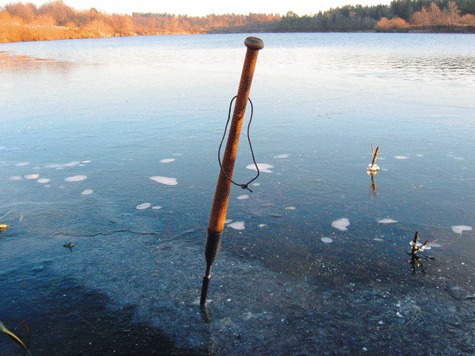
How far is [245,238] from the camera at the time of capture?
413 cm

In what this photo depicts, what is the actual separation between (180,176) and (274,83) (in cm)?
1105

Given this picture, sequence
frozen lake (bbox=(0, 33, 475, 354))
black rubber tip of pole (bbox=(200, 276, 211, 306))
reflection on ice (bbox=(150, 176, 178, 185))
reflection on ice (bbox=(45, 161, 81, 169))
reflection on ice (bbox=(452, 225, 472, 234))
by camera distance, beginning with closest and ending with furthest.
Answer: frozen lake (bbox=(0, 33, 475, 354))
black rubber tip of pole (bbox=(200, 276, 211, 306))
reflection on ice (bbox=(452, 225, 472, 234))
reflection on ice (bbox=(150, 176, 178, 185))
reflection on ice (bbox=(45, 161, 81, 169))

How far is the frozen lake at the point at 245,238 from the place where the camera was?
2.82 m

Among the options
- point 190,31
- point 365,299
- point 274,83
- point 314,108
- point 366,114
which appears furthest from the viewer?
point 190,31

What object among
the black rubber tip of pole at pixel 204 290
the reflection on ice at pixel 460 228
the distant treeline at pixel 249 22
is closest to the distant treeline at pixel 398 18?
the distant treeline at pixel 249 22

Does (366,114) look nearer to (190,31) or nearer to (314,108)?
(314,108)

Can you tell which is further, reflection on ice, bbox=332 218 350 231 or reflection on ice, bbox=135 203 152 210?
reflection on ice, bbox=135 203 152 210

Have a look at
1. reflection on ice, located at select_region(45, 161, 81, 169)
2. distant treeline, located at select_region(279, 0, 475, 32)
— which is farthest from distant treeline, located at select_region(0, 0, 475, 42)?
reflection on ice, located at select_region(45, 161, 81, 169)

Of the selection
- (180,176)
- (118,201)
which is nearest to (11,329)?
(118,201)

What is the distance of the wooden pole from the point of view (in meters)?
2.44

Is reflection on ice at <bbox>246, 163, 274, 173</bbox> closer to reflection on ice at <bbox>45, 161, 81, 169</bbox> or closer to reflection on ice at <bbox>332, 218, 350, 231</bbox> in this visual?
reflection on ice at <bbox>332, 218, 350, 231</bbox>

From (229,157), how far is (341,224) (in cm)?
217

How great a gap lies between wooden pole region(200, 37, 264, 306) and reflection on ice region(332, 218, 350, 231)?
1.86 metres

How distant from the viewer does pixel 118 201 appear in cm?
506
